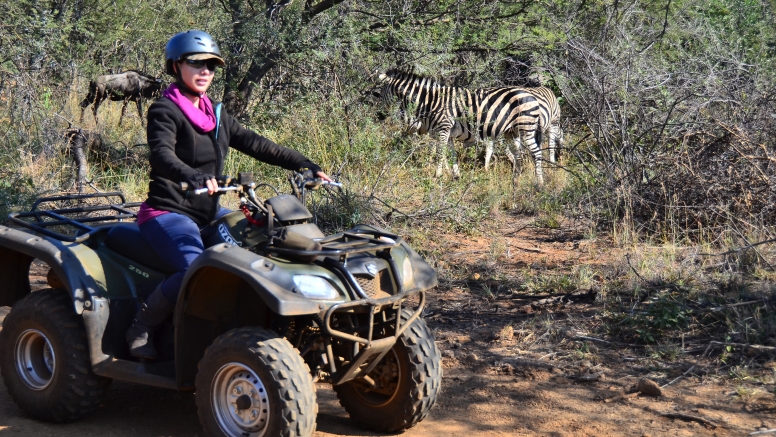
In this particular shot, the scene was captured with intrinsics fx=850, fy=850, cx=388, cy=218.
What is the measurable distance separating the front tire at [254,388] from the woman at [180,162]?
1.53ft

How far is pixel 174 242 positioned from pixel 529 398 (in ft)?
6.84

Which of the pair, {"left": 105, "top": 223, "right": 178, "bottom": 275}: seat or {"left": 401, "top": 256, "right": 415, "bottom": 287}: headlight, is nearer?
{"left": 401, "top": 256, "right": 415, "bottom": 287}: headlight

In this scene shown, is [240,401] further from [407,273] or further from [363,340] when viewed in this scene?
[407,273]

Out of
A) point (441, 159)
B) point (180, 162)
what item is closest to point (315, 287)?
point (180, 162)

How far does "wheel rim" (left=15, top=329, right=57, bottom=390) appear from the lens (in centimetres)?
434

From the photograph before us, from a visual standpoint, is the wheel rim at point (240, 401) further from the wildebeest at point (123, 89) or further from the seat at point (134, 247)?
the wildebeest at point (123, 89)

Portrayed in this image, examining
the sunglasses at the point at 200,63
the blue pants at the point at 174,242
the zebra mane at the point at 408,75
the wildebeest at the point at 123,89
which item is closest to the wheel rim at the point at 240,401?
the blue pants at the point at 174,242

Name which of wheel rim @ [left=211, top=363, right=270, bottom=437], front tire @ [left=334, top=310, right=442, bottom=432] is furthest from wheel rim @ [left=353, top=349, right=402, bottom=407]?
wheel rim @ [left=211, top=363, right=270, bottom=437]

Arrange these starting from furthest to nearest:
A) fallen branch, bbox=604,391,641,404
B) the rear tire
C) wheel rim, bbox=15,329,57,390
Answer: fallen branch, bbox=604,391,641,404, wheel rim, bbox=15,329,57,390, the rear tire

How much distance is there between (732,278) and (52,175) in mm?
6808

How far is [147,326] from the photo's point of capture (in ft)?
13.3

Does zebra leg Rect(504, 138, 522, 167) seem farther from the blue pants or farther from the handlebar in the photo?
the blue pants

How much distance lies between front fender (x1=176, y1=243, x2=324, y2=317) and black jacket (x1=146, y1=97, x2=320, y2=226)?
496 mm

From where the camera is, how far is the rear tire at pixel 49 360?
4160mm
